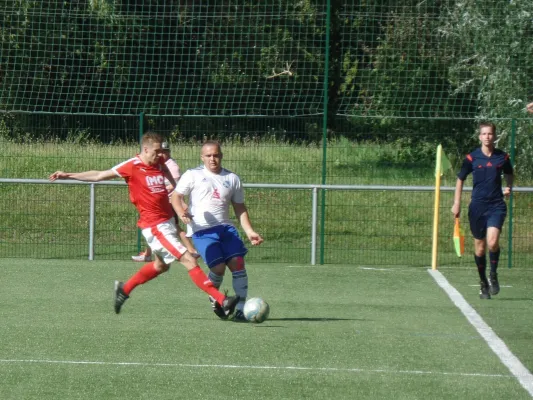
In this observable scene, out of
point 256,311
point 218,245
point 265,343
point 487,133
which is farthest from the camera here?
point 487,133

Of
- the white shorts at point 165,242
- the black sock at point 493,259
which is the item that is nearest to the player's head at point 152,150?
the white shorts at point 165,242

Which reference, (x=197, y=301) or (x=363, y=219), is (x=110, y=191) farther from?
(x=197, y=301)

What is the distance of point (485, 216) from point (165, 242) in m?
3.98

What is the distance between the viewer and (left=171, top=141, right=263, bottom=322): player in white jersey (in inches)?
386

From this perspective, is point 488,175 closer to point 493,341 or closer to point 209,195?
point 493,341

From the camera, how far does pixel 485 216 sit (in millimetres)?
11703

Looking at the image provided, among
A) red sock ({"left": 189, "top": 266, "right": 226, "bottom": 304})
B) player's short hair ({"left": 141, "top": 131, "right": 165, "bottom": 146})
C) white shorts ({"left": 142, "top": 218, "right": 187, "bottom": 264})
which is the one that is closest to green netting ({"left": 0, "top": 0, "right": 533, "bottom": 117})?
player's short hair ({"left": 141, "top": 131, "right": 165, "bottom": 146})

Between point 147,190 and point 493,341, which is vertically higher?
point 147,190

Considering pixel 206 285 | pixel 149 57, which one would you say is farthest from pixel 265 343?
pixel 149 57

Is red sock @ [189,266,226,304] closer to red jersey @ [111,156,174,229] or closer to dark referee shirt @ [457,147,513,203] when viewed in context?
red jersey @ [111,156,174,229]

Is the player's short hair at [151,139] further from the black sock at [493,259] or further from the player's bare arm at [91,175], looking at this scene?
the black sock at [493,259]

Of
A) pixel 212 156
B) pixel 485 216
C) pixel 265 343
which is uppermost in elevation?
pixel 212 156

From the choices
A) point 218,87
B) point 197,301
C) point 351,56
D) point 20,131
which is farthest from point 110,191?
point 197,301

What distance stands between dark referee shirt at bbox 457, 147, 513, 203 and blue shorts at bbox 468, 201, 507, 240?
7 cm
